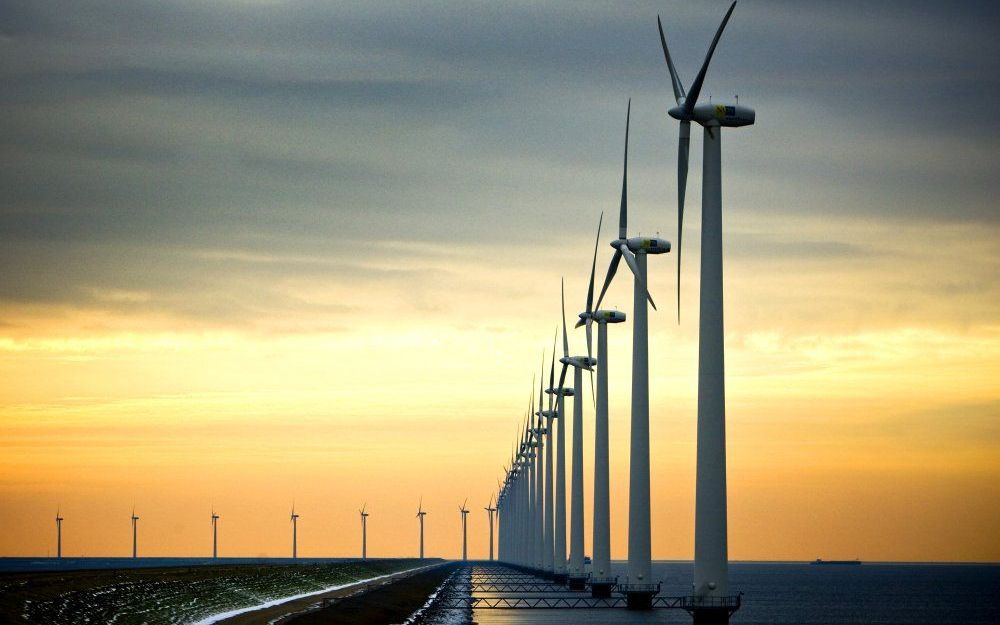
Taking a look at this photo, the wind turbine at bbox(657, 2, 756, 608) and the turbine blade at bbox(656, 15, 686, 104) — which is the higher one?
the turbine blade at bbox(656, 15, 686, 104)

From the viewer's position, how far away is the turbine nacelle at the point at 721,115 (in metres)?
88.1

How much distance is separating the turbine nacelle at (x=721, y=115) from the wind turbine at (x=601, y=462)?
62.0 metres

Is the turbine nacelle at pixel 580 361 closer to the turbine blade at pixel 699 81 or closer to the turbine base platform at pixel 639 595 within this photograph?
the turbine base platform at pixel 639 595

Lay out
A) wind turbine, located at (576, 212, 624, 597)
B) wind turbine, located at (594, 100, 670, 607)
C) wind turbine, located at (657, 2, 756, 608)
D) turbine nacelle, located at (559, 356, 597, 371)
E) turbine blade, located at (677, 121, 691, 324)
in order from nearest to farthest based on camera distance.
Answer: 1. wind turbine, located at (657, 2, 756, 608)
2. turbine blade, located at (677, 121, 691, 324)
3. wind turbine, located at (594, 100, 670, 607)
4. wind turbine, located at (576, 212, 624, 597)
5. turbine nacelle, located at (559, 356, 597, 371)

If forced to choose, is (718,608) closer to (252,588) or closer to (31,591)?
(31,591)

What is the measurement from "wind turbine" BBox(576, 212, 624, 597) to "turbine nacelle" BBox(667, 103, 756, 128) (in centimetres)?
6201

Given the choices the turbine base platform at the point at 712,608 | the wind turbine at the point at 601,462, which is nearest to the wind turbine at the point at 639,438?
the wind turbine at the point at 601,462

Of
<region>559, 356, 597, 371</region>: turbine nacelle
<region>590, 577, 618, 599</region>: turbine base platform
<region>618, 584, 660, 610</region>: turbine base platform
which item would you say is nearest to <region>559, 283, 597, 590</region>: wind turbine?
<region>559, 356, 597, 371</region>: turbine nacelle

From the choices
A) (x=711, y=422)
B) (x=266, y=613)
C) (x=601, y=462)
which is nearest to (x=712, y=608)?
(x=711, y=422)

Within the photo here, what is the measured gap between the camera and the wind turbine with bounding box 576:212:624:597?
485 feet

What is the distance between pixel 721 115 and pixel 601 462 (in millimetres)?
68405

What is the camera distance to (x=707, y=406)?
266 ft

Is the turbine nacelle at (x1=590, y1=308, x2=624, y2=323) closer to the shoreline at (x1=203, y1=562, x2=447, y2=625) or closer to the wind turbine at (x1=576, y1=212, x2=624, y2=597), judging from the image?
the wind turbine at (x1=576, y1=212, x2=624, y2=597)

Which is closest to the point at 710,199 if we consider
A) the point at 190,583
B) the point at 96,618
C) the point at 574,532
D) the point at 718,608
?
the point at 718,608
